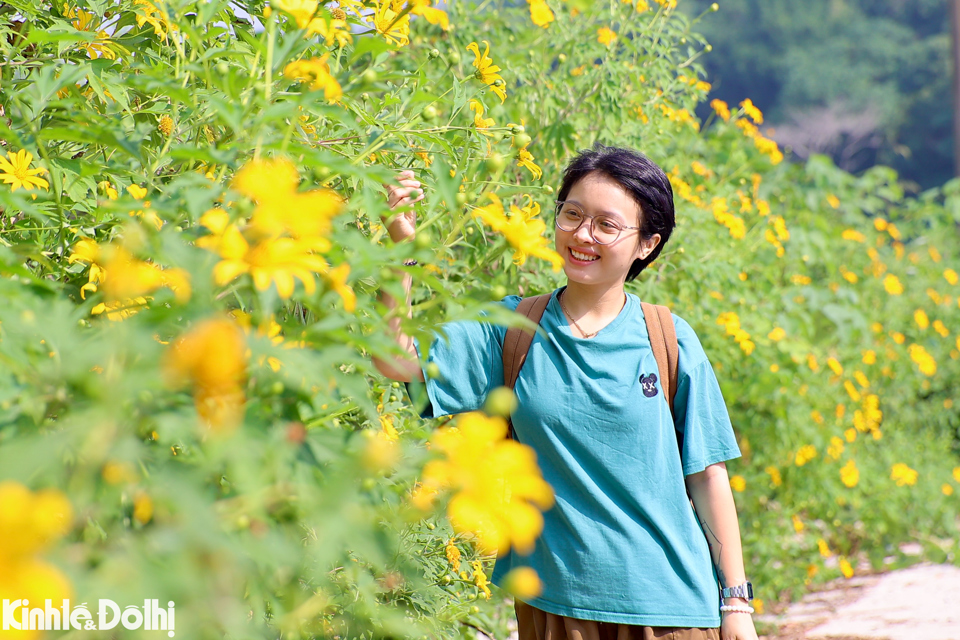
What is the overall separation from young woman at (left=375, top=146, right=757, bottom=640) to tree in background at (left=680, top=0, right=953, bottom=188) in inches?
703

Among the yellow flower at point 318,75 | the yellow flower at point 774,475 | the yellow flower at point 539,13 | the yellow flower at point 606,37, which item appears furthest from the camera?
the yellow flower at point 774,475

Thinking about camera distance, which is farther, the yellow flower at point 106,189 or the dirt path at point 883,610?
the dirt path at point 883,610

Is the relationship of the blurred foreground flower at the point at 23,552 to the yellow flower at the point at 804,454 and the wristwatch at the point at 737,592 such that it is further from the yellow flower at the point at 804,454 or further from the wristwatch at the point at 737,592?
the yellow flower at the point at 804,454

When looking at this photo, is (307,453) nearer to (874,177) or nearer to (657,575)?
(657,575)

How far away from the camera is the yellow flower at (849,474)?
340 centimetres

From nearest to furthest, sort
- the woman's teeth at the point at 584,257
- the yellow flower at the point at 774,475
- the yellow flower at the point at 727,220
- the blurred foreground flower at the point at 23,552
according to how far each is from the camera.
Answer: the blurred foreground flower at the point at 23,552 < the woman's teeth at the point at 584,257 < the yellow flower at the point at 727,220 < the yellow flower at the point at 774,475

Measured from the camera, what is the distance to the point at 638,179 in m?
1.44

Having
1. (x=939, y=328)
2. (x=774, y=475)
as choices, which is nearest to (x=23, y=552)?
(x=774, y=475)

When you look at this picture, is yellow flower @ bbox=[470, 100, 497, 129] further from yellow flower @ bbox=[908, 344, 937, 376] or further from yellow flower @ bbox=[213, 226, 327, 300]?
yellow flower @ bbox=[908, 344, 937, 376]

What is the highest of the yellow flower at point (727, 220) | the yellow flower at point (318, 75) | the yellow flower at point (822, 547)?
the yellow flower at point (727, 220)

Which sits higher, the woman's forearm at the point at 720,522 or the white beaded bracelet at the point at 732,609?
the woman's forearm at the point at 720,522

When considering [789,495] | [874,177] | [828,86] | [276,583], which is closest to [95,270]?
[276,583]

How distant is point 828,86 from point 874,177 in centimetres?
1989

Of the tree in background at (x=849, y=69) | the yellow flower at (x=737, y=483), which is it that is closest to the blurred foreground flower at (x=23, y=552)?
the yellow flower at (x=737, y=483)
